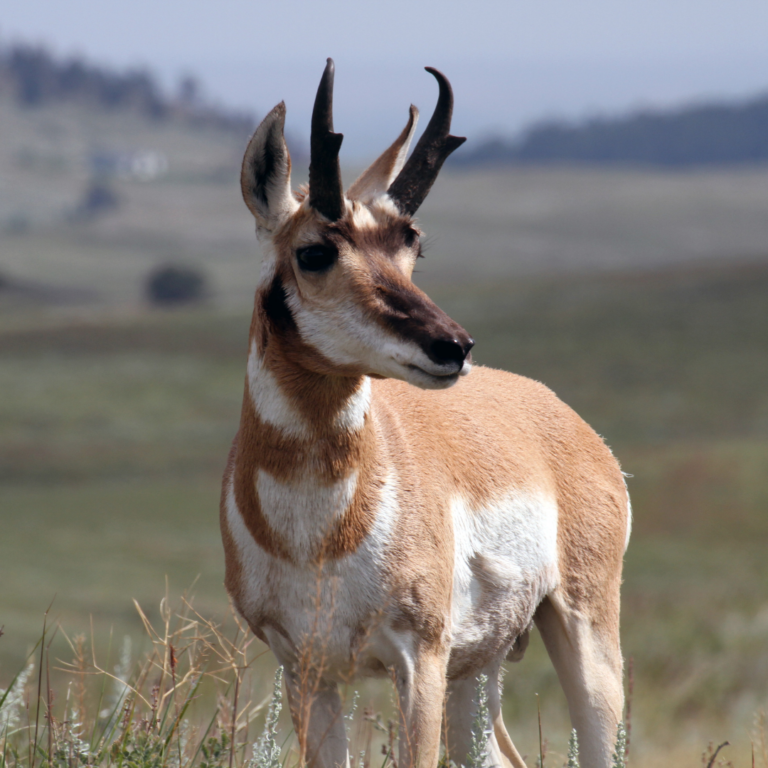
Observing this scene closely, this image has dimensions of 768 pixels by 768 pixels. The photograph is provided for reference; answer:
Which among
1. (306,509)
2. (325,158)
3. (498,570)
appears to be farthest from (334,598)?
(325,158)

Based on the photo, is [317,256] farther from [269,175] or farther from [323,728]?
[323,728]

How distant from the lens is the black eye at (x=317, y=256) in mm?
5234

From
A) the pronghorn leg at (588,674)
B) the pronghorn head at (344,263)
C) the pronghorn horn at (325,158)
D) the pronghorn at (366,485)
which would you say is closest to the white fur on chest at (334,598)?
the pronghorn at (366,485)

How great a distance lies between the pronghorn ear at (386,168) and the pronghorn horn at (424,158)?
0.16m

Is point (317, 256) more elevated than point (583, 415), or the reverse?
point (317, 256)

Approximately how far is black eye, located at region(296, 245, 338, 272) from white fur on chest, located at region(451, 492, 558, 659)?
158 cm

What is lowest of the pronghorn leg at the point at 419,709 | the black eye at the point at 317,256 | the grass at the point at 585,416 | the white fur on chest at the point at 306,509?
the grass at the point at 585,416

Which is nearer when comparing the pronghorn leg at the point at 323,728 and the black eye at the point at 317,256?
the black eye at the point at 317,256

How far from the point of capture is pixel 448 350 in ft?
15.8

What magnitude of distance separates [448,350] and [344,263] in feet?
2.55

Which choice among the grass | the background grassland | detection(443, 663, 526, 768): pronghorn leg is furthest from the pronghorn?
the background grassland

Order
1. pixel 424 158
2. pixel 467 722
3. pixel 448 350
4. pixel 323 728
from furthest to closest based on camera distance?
pixel 467 722, pixel 323 728, pixel 424 158, pixel 448 350

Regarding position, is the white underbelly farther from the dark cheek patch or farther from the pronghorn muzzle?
the dark cheek patch

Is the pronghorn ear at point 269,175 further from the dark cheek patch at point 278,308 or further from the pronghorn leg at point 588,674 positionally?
the pronghorn leg at point 588,674
